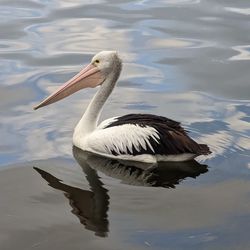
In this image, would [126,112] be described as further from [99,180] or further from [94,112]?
[99,180]

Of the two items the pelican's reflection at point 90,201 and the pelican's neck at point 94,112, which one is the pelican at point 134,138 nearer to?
the pelican's neck at point 94,112

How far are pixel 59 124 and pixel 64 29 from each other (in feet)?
10.4

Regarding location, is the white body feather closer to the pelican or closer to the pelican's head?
the pelican

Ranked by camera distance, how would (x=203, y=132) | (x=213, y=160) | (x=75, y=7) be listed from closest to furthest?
(x=213, y=160) < (x=203, y=132) < (x=75, y=7)

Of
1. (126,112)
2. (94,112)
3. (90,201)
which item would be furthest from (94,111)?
(90,201)

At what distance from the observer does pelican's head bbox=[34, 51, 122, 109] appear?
5484 mm

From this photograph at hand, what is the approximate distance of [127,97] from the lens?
6.37m

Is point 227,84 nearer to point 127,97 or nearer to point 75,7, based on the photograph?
point 127,97

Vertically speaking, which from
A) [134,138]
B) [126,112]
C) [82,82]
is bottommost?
[126,112]

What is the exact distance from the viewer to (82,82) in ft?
18.5

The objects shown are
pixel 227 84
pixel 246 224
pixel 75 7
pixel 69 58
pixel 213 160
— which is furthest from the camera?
pixel 75 7

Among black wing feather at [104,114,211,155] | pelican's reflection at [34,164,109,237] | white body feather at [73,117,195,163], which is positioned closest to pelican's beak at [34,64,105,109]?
white body feather at [73,117,195,163]

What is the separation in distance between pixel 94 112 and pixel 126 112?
2.01 ft

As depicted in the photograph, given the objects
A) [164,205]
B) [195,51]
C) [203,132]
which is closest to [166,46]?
[195,51]
